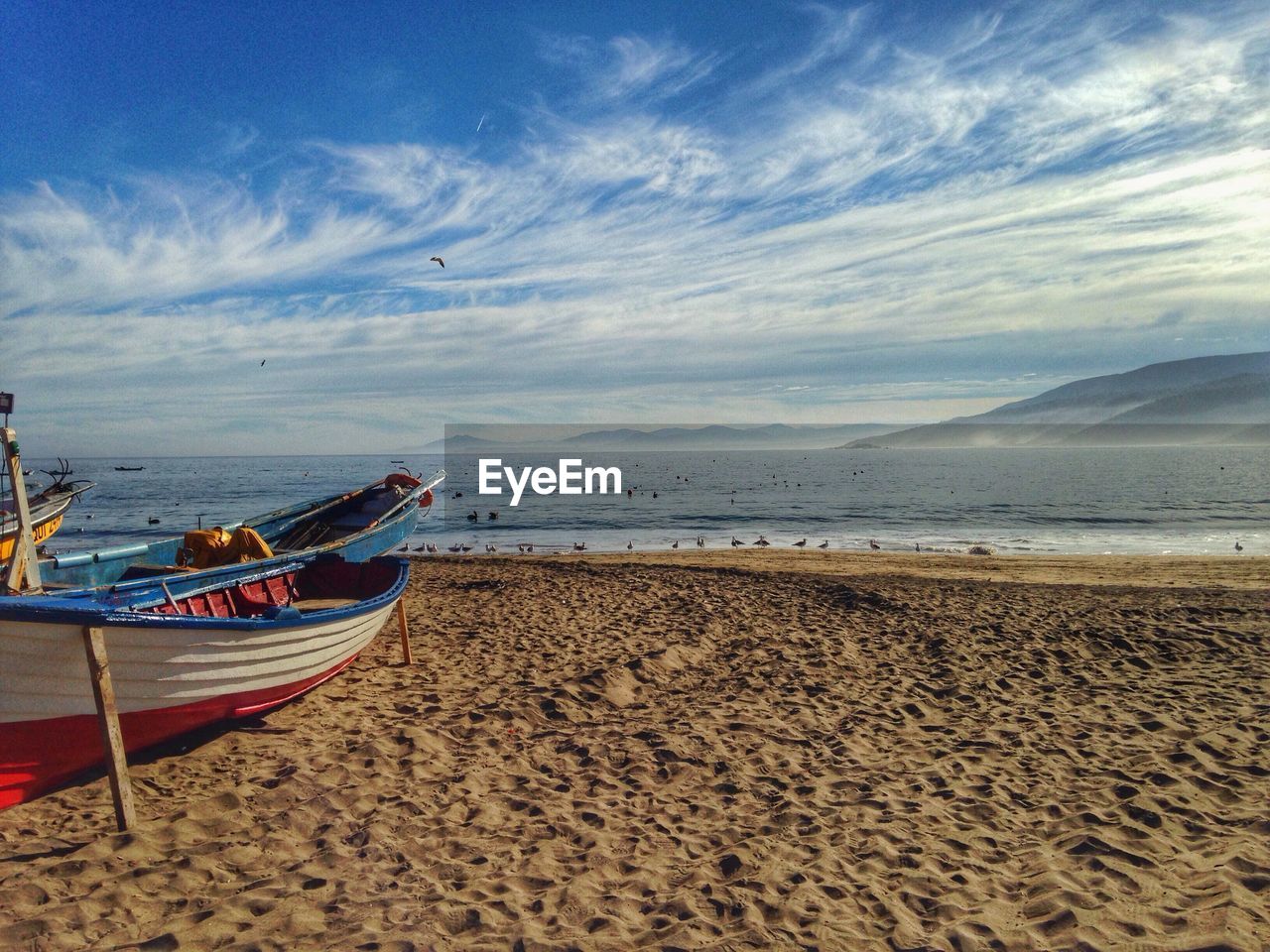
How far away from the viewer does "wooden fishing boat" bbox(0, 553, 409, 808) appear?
5.23 metres

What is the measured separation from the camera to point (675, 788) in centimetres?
601

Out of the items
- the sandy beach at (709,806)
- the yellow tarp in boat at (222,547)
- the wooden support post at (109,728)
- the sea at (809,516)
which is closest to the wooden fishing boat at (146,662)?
the wooden support post at (109,728)

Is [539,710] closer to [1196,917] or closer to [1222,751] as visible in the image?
[1196,917]

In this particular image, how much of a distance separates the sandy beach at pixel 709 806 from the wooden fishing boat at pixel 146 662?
1.11ft

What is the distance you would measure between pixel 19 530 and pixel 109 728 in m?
2.15

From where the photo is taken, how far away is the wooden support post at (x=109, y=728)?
5180mm

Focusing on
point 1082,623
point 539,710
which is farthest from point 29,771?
point 1082,623

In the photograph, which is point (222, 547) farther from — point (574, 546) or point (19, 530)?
point (574, 546)

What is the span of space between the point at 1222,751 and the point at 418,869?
682cm

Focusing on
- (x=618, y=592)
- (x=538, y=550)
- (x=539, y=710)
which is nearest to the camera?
(x=539, y=710)

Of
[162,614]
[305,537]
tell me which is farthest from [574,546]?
[162,614]

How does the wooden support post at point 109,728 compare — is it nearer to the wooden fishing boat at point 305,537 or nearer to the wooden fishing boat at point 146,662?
the wooden fishing boat at point 146,662

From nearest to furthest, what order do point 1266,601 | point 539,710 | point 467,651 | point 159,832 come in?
1. point 159,832
2. point 539,710
3. point 467,651
4. point 1266,601

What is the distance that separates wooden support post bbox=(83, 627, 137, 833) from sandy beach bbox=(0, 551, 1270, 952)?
23 centimetres
